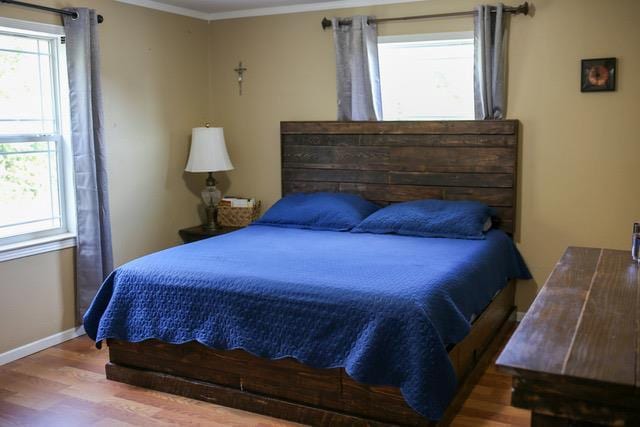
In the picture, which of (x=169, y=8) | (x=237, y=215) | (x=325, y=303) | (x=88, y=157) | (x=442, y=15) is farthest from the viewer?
Answer: (x=237, y=215)

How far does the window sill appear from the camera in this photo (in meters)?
3.71

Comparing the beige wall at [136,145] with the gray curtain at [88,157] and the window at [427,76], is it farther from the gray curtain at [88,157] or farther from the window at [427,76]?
the window at [427,76]

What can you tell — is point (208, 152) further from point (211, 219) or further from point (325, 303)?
point (325, 303)

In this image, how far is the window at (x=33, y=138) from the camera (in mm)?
3773

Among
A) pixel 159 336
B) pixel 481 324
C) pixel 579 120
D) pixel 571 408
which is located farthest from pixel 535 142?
pixel 571 408

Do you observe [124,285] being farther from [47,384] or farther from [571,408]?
[571,408]

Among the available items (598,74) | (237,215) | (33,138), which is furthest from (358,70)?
(33,138)

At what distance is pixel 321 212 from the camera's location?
4418mm

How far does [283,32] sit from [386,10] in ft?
2.74

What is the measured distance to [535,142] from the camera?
4195mm

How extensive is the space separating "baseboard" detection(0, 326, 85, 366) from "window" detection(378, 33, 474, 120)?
2.56 metres

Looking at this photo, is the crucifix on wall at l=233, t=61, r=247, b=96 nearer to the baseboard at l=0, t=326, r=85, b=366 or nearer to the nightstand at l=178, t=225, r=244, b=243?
the nightstand at l=178, t=225, r=244, b=243

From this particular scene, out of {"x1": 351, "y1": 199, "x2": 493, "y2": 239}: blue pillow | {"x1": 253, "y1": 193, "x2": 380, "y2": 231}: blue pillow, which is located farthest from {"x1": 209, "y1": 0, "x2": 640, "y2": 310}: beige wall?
{"x1": 253, "y1": 193, "x2": 380, "y2": 231}: blue pillow

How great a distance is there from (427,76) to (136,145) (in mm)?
2079
